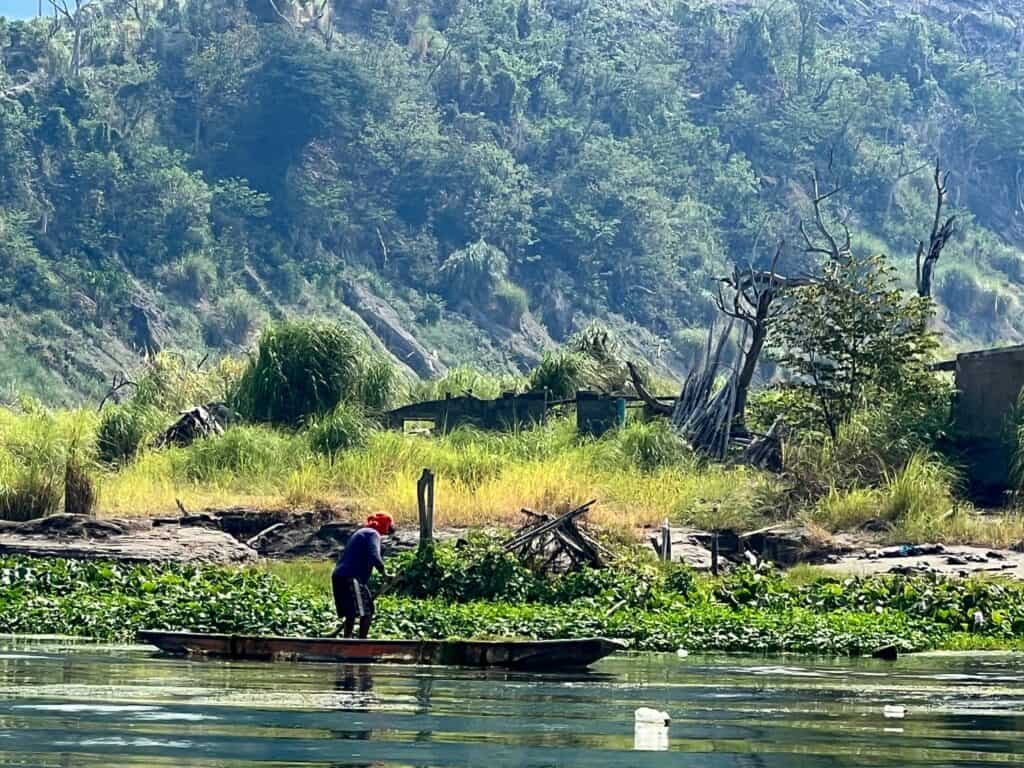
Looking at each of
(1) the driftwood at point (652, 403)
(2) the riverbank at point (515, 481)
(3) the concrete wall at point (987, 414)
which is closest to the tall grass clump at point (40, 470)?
(2) the riverbank at point (515, 481)

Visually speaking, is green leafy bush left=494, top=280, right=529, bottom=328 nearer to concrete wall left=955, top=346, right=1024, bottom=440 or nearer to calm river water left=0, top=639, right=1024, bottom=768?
concrete wall left=955, top=346, right=1024, bottom=440

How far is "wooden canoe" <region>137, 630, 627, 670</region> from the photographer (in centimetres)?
1938

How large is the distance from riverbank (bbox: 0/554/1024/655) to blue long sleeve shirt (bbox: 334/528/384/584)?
2.65 feet

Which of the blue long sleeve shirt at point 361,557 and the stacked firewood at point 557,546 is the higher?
the blue long sleeve shirt at point 361,557

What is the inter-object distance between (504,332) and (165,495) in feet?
253

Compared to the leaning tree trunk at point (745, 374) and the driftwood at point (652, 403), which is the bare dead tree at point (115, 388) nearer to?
the driftwood at point (652, 403)

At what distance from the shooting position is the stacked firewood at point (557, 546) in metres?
27.5

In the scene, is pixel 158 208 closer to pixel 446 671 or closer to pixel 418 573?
pixel 418 573

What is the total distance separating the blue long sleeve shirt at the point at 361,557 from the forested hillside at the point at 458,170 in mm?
75415

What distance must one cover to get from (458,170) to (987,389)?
8718cm

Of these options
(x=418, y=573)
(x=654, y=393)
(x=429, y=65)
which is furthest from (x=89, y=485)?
(x=429, y=65)

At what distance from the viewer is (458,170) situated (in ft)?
408

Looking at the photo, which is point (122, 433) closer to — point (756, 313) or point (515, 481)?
point (515, 481)

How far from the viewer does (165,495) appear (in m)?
Answer: 38.3
